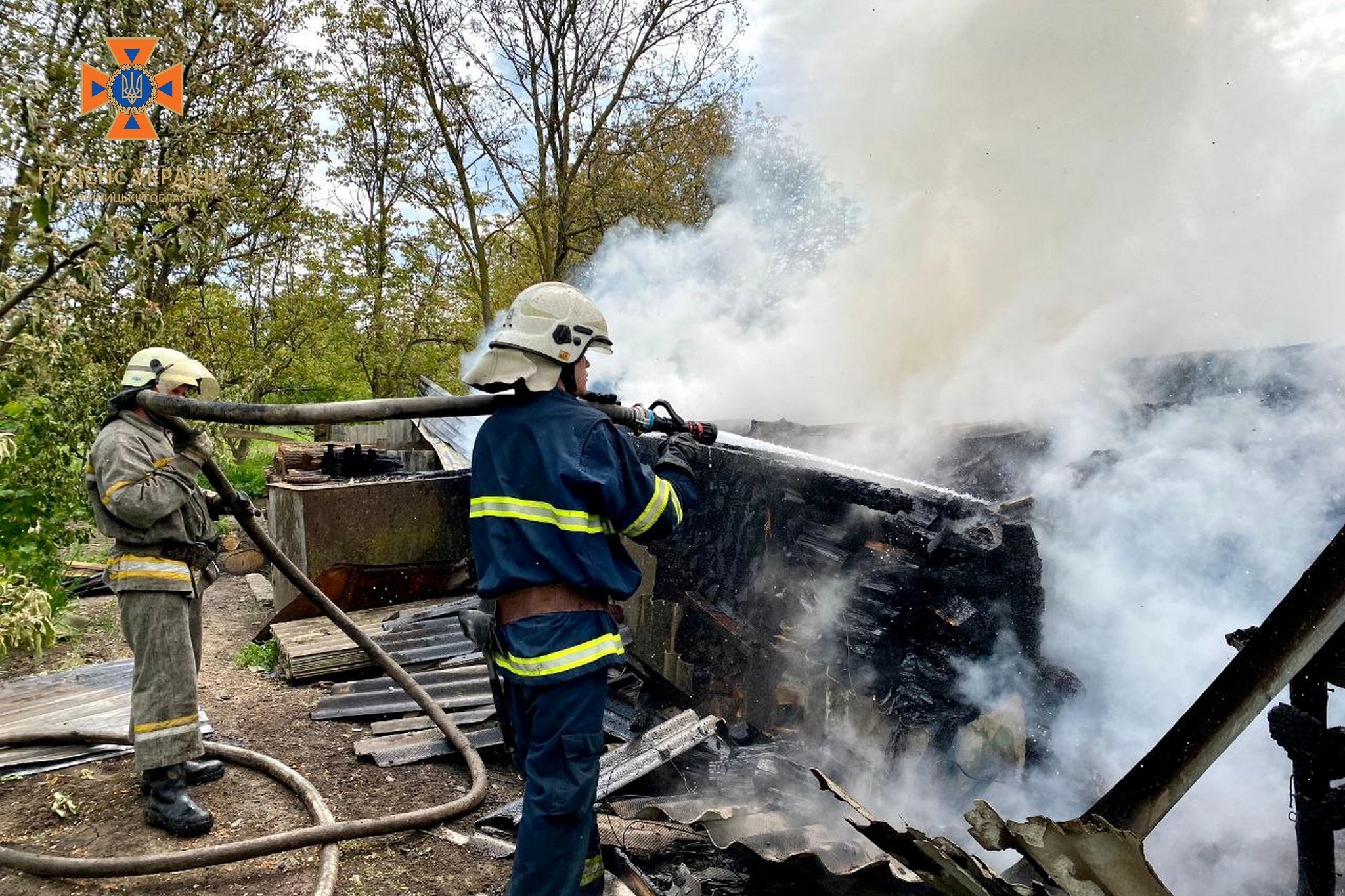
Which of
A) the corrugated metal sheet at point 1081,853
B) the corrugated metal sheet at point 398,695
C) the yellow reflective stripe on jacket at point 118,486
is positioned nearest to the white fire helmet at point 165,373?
the yellow reflective stripe on jacket at point 118,486

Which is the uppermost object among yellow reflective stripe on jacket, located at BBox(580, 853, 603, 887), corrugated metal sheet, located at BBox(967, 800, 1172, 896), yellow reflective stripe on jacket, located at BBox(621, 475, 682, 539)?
yellow reflective stripe on jacket, located at BBox(621, 475, 682, 539)

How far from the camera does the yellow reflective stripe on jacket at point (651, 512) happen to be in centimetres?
267

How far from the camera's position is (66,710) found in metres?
4.61

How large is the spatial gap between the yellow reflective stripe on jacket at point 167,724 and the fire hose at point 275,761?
1.76 ft

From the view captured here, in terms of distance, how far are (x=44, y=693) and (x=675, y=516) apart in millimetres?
4745

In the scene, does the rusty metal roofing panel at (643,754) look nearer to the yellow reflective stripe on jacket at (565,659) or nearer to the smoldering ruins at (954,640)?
the smoldering ruins at (954,640)

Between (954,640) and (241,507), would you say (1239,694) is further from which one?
(241,507)

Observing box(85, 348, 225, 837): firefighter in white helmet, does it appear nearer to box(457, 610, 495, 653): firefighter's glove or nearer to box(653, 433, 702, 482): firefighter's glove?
box(457, 610, 495, 653): firefighter's glove

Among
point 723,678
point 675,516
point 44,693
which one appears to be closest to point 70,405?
point 44,693

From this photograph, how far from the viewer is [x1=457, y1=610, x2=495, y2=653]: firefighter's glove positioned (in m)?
2.88

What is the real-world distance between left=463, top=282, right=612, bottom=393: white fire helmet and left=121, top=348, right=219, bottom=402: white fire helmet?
5.59 feet

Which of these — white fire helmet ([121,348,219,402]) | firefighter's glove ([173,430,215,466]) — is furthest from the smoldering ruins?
white fire helmet ([121,348,219,402])

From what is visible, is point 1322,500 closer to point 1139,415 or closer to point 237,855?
point 1139,415

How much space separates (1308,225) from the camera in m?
6.29
